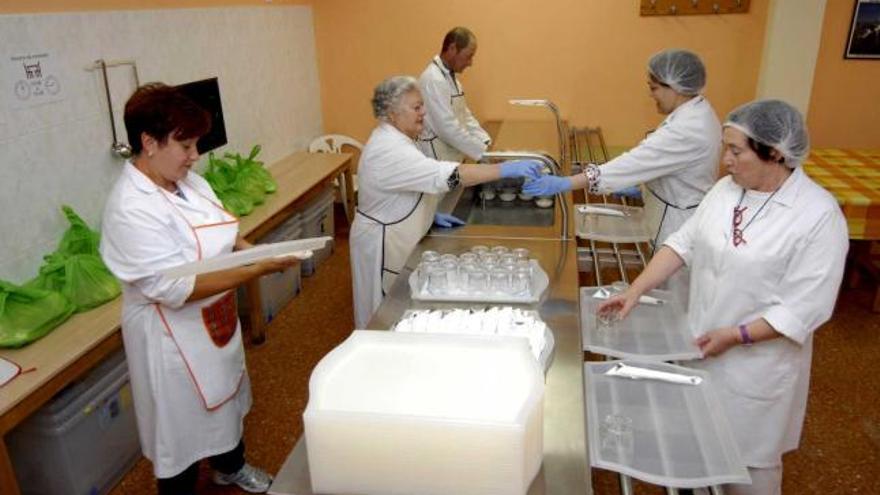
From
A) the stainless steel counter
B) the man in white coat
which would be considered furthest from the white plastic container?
the man in white coat

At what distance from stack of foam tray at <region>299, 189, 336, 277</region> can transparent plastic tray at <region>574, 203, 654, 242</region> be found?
6.38 feet

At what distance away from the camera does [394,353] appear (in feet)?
4.10

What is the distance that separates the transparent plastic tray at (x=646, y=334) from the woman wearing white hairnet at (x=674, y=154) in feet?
2.14

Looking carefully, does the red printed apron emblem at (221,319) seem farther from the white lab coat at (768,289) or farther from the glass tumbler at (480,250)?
the white lab coat at (768,289)

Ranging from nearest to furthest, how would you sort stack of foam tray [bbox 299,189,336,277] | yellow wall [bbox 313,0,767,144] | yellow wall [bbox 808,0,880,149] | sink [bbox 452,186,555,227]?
1. sink [bbox 452,186,555,227]
2. stack of foam tray [bbox 299,189,336,277]
3. yellow wall [bbox 808,0,880,149]
4. yellow wall [bbox 313,0,767,144]

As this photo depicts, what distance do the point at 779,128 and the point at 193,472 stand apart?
196 centimetres

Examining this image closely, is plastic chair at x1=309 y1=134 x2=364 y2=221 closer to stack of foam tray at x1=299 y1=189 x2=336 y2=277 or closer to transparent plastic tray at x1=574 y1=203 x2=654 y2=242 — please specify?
stack of foam tray at x1=299 y1=189 x2=336 y2=277

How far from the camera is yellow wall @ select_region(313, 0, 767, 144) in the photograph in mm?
4477

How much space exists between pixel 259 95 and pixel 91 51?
1.48 meters

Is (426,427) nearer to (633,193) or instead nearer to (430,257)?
(430,257)

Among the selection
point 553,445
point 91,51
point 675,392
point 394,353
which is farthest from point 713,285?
point 91,51

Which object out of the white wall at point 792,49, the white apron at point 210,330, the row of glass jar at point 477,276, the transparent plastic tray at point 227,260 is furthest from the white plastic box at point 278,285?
the white wall at point 792,49

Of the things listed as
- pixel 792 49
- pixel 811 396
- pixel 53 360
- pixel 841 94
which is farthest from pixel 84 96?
pixel 841 94

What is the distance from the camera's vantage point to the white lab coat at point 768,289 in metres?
1.56
